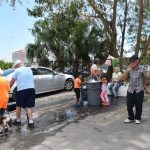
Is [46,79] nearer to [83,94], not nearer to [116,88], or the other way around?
[116,88]

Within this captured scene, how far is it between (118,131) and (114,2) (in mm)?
11853

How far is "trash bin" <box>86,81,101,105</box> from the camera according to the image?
12.8 m

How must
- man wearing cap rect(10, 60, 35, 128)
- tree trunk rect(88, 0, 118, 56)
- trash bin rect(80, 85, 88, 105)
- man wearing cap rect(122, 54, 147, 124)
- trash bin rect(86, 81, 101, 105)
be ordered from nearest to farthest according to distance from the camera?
1. man wearing cap rect(122, 54, 147, 124)
2. man wearing cap rect(10, 60, 35, 128)
3. trash bin rect(86, 81, 101, 105)
4. trash bin rect(80, 85, 88, 105)
5. tree trunk rect(88, 0, 118, 56)

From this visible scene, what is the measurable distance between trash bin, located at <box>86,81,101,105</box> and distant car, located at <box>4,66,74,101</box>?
4342mm

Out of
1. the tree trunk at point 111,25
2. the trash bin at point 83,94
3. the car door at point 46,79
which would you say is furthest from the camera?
the tree trunk at point 111,25

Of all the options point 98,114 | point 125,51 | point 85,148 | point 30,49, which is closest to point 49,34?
point 30,49

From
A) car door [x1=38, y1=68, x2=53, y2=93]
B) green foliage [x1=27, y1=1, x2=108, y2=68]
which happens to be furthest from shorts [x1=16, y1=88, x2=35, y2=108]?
green foliage [x1=27, y1=1, x2=108, y2=68]

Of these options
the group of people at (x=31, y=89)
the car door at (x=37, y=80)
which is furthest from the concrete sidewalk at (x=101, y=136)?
the car door at (x=37, y=80)

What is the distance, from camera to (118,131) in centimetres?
849

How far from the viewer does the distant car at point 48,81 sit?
1683 centimetres

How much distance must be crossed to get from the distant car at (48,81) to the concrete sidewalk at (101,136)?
6885 mm

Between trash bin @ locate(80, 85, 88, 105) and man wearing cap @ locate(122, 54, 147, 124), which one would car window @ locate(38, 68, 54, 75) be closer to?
trash bin @ locate(80, 85, 88, 105)

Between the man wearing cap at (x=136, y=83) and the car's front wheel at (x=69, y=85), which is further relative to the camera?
the car's front wheel at (x=69, y=85)

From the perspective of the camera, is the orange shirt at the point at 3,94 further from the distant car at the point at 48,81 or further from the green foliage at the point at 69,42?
the green foliage at the point at 69,42
